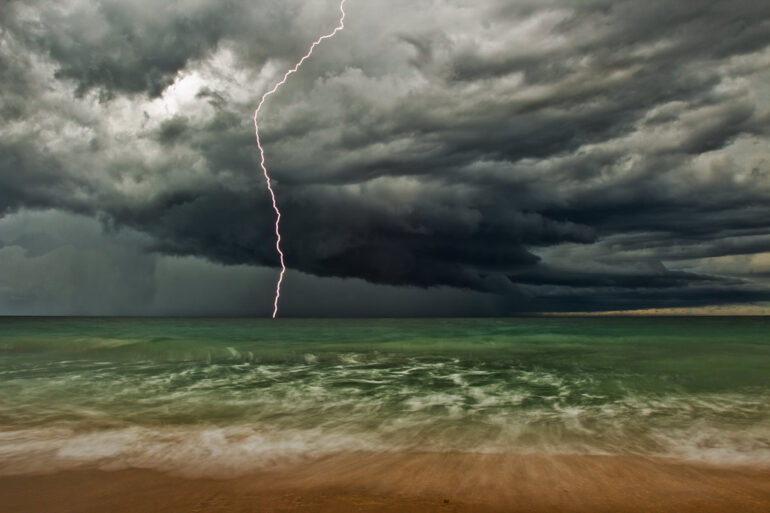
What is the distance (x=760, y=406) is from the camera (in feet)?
40.4

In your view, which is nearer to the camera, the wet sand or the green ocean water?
the wet sand

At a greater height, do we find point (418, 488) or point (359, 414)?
point (418, 488)

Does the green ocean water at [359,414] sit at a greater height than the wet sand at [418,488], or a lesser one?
lesser

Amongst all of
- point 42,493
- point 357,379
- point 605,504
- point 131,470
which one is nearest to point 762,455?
point 605,504

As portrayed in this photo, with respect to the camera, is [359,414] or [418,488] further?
[359,414]

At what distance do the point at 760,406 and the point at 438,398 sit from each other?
8.44 metres

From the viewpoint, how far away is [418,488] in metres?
6.12

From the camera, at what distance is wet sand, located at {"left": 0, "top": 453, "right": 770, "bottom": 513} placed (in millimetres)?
5527

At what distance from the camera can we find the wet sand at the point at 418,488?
553 cm

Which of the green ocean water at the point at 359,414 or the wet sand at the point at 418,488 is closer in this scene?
the wet sand at the point at 418,488

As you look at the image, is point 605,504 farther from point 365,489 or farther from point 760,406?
point 760,406

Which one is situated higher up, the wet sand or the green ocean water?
the wet sand

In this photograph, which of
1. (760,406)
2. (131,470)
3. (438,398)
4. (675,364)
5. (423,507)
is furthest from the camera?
(675,364)

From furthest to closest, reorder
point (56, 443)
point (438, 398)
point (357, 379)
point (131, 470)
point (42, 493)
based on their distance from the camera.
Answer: point (357, 379)
point (438, 398)
point (56, 443)
point (131, 470)
point (42, 493)
